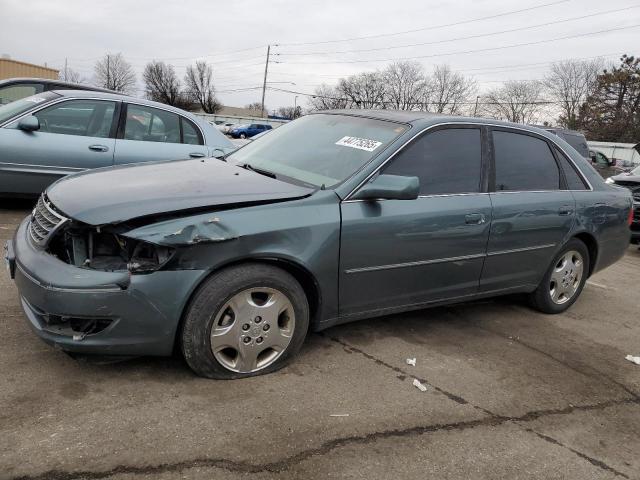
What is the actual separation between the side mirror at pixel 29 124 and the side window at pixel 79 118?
0.53 feet

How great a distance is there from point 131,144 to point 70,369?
Answer: 3981mm

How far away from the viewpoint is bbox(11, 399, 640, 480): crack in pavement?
2.13m

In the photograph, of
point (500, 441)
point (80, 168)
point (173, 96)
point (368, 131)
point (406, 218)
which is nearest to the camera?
point (500, 441)

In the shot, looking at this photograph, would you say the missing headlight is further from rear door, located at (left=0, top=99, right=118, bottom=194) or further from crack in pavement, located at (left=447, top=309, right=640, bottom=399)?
rear door, located at (left=0, top=99, right=118, bottom=194)

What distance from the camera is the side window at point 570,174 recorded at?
14.9ft

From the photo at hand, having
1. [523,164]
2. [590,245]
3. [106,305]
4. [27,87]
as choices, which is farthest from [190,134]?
[590,245]

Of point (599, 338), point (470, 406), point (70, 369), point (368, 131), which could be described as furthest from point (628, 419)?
point (70, 369)

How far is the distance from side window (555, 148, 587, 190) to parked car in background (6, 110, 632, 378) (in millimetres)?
16

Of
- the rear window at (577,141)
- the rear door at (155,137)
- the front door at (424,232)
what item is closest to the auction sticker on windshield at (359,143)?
the front door at (424,232)

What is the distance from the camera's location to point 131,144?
6.36 m

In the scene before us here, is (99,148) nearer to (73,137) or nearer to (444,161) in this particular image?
(73,137)

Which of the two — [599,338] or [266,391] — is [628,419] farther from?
[266,391]

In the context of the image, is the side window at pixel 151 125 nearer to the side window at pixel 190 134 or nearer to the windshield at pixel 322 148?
the side window at pixel 190 134

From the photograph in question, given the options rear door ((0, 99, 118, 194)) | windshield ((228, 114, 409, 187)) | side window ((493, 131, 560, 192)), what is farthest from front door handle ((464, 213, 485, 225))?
rear door ((0, 99, 118, 194))
